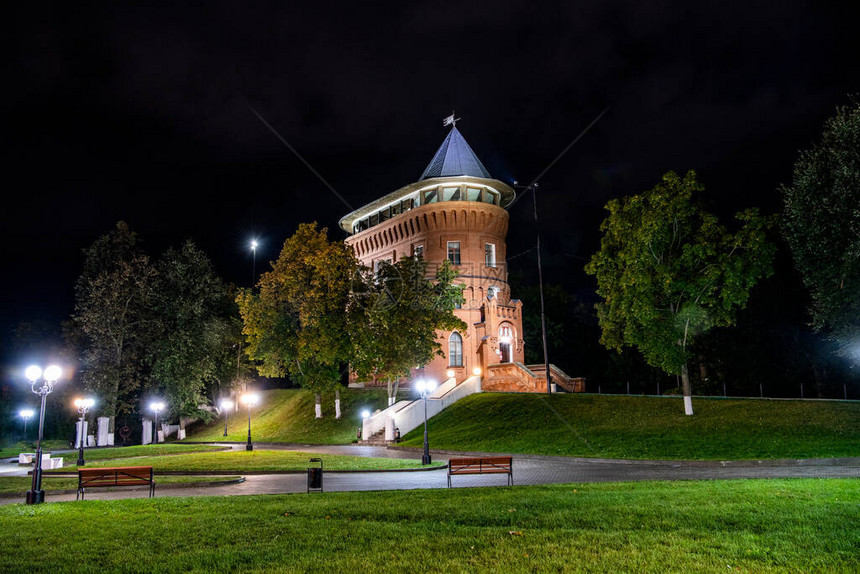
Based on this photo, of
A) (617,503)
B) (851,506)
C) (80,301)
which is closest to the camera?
(851,506)

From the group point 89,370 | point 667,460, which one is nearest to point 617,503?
point 667,460

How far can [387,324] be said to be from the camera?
3869 centimetres

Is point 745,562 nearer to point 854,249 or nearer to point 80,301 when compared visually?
point 854,249

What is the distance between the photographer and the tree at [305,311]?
39.4 metres

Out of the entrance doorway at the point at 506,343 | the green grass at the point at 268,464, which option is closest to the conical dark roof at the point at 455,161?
the entrance doorway at the point at 506,343

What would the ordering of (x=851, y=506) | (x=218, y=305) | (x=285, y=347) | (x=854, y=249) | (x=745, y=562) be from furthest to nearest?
(x=218, y=305)
(x=285, y=347)
(x=854, y=249)
(x=851, y=506)
(x=745, y=562)

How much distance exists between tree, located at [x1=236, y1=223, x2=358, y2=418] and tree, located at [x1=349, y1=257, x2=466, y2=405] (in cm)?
123

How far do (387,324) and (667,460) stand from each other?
2027 cm

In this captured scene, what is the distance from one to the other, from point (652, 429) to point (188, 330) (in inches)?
1434

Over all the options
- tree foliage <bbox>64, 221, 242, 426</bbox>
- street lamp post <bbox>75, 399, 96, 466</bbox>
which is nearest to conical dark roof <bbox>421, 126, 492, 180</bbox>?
tree foliage <bbox>64, 221, 242, 426</bbox>

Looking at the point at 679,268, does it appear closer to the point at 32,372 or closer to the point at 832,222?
the point at 832,222

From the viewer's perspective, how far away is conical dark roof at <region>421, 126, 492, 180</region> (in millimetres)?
52156

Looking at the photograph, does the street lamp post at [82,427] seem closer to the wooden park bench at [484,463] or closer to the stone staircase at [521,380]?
the wooden park bench at [484,463]

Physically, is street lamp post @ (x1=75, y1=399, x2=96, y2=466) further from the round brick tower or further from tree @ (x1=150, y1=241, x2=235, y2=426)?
the round brick tower
